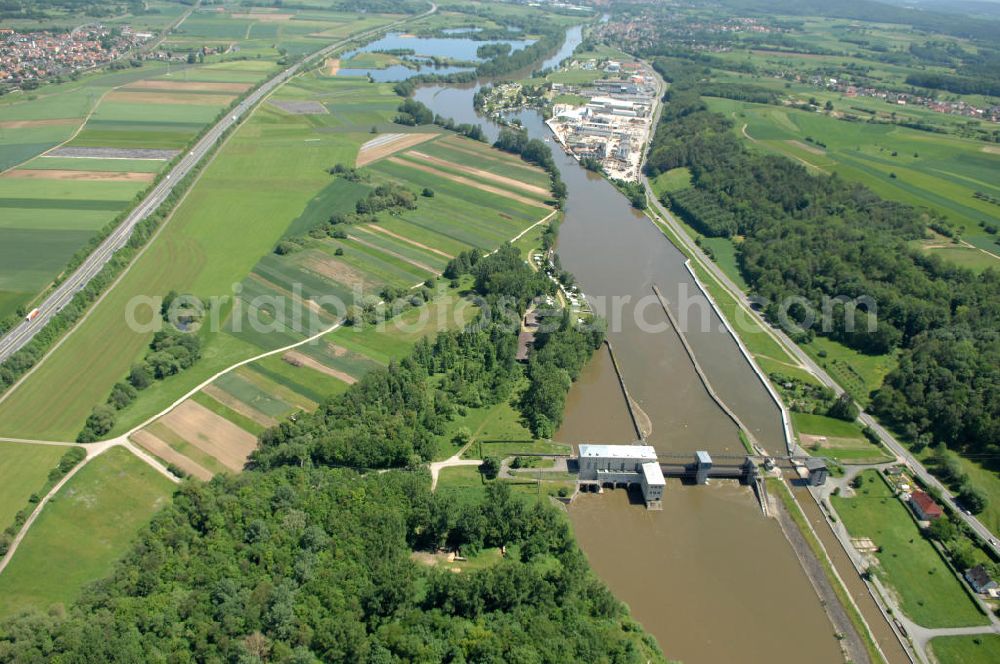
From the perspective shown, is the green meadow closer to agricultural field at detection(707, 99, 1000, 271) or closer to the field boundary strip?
agricultural field at detection(707, 99, 1000, 271)

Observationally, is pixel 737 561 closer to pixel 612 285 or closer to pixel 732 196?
pixel 612 285

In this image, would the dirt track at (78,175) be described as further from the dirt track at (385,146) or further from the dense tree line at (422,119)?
the dense tree line at (422,119)

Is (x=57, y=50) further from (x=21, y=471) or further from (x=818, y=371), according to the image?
(x=818, y=371)

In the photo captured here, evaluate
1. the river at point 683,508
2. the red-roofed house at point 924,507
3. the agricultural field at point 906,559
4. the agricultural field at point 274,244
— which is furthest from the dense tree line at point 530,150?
the red-roofed house at point 924,507

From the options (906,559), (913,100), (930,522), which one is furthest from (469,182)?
(913,100)

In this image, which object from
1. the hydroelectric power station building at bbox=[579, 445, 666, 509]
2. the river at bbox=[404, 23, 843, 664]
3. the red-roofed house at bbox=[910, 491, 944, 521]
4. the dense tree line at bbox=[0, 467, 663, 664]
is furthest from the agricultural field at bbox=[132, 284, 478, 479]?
the red-roofed house at bbox=[910, 491, 944, 521]

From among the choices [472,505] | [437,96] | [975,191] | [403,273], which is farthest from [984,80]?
[472,505]
